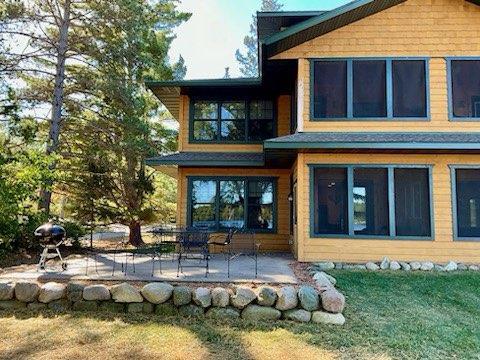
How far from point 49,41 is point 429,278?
13.1 metres

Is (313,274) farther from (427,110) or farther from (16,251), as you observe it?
(16,251)

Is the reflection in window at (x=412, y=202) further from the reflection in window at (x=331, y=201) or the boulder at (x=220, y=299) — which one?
the boulder at (x=220, y=299)

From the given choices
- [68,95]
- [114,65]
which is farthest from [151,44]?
[68,95]

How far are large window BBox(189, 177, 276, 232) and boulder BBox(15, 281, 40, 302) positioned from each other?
5472mm

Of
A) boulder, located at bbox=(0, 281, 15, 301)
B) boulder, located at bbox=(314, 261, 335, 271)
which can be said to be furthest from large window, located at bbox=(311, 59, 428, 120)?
boulder, located at bbox=(0, 281, 15, 301)

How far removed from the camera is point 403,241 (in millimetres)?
8383

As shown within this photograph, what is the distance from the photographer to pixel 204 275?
6441 mm

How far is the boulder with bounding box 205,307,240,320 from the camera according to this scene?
5.36 metres

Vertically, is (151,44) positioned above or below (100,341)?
above

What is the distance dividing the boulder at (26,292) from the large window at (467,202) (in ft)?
27.8

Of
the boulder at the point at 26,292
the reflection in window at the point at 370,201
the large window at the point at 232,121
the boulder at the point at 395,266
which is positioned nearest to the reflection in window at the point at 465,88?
the reflection in window at the point at 370,201

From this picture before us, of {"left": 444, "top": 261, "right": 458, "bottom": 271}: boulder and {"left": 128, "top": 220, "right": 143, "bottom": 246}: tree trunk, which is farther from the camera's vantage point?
{"left": 128, "top": 220, "right": 143, "bottom": 246}: tree trunk

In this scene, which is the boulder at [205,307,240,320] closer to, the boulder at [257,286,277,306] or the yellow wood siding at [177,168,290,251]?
the boulder at [257,286,277,306]

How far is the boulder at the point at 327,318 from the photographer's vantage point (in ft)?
16.9
